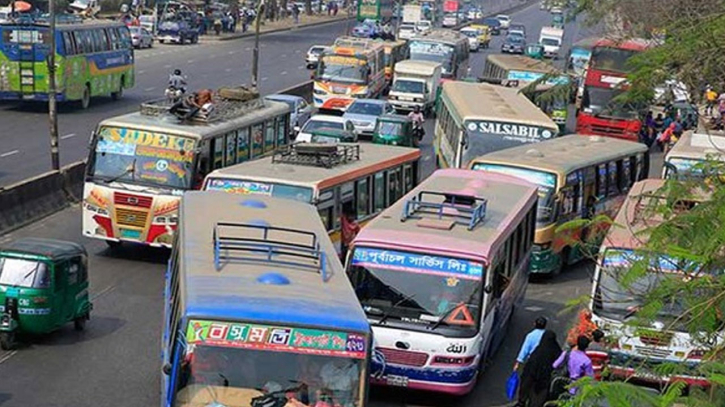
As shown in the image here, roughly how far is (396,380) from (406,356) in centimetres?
33

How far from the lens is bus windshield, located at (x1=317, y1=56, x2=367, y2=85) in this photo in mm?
44875

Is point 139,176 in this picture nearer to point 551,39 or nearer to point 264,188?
point 264,188

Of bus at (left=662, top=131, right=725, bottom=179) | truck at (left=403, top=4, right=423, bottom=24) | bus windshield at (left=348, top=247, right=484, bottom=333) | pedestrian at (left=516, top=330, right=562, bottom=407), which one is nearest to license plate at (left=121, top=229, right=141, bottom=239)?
bus windshield at (left=348, top=247, right=484, bottom=333)

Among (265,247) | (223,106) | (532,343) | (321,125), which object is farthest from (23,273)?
(321,125)

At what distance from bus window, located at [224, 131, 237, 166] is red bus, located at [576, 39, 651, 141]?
63.3ft

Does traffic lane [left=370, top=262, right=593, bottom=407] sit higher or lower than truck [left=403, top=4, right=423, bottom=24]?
higher

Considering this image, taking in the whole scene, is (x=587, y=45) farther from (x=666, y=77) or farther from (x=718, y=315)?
(x=718, y=315)

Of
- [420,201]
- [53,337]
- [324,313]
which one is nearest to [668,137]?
[420,201]

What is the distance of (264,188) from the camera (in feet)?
60.0

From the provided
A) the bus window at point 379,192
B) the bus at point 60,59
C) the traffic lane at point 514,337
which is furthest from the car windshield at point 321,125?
the bus window at point 379,192

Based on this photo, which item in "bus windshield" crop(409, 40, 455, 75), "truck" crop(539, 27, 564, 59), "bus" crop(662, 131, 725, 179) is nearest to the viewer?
"bus" crop(662, 131, 725, 179)

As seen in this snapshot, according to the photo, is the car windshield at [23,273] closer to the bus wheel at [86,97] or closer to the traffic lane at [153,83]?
the traffic lane at [153,83]

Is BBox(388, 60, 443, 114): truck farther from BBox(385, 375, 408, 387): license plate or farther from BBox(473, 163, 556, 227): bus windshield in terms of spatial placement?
BBox(385, 375, 408, 387): license plate

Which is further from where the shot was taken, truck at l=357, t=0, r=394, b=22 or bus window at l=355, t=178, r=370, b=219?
truck at l=357, t=0, r=394, b=22
